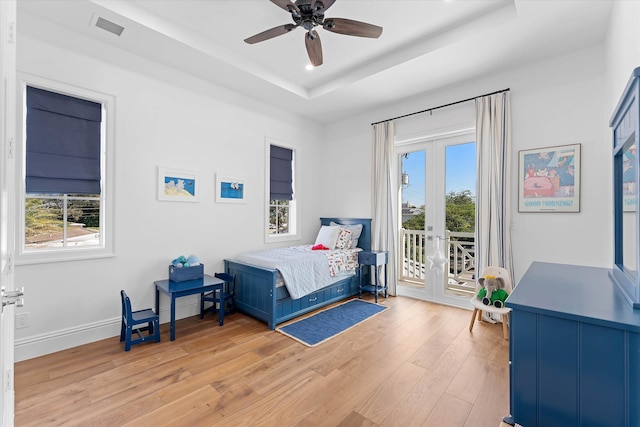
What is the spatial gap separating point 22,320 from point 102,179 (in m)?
1.35

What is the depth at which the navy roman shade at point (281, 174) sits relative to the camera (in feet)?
14.8

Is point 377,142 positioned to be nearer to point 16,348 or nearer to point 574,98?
point 574,98

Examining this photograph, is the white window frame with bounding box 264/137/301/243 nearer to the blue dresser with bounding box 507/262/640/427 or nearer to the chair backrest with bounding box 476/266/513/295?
the chair backrest with bounding box 476/266/513/295

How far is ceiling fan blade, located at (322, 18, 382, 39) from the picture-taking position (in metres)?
2.32

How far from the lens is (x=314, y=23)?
7.77 ft

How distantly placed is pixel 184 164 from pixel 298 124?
2103mm

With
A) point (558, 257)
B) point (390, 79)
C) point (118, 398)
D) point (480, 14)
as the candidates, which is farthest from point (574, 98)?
point (118, 398)

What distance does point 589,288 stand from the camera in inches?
51.8

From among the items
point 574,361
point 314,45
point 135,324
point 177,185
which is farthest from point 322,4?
point 135,324

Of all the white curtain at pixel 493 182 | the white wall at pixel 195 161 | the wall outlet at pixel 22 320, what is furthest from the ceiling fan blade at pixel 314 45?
the wall outlet at pixel 22 320

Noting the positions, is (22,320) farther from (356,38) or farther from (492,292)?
(492,292)

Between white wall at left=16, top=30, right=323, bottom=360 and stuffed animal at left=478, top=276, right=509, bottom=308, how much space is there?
9.43 feet

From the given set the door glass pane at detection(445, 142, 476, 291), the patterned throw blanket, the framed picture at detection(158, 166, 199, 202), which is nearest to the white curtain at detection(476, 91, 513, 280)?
the door glass pane at detection(445, 142, 476, 291)

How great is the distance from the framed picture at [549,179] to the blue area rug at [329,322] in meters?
2.12
